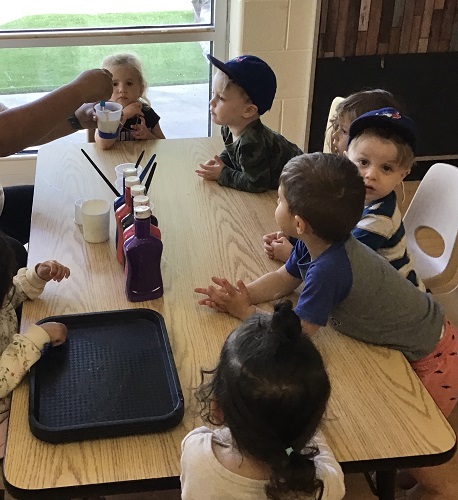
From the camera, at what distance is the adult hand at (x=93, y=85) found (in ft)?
5.67

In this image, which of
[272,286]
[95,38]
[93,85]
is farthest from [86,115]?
[95,38]

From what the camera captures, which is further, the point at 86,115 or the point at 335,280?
the point at 86,115

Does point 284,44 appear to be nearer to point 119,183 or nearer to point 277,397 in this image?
point 119,183

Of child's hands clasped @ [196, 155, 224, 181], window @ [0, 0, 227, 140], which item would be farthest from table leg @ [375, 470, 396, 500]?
window @ [0, 0, 227, 140]

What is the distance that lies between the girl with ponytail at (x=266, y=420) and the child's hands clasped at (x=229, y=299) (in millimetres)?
354

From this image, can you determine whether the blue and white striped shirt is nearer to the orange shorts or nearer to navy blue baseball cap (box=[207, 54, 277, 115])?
the orange shorts

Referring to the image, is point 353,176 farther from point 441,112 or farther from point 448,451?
point 441,112

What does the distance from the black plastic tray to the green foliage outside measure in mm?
2103

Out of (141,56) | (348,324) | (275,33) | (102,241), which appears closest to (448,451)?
(348,324)

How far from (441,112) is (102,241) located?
92.5 inches

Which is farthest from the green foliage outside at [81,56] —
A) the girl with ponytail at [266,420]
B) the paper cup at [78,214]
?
the girl with ponytail at [266,420]

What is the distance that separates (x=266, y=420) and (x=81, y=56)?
261 centimetres

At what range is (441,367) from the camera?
143cm

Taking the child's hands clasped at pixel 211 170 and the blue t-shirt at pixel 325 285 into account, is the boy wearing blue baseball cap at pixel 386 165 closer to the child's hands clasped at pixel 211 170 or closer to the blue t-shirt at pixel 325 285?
the blue t-shirt at pixel 325 285
